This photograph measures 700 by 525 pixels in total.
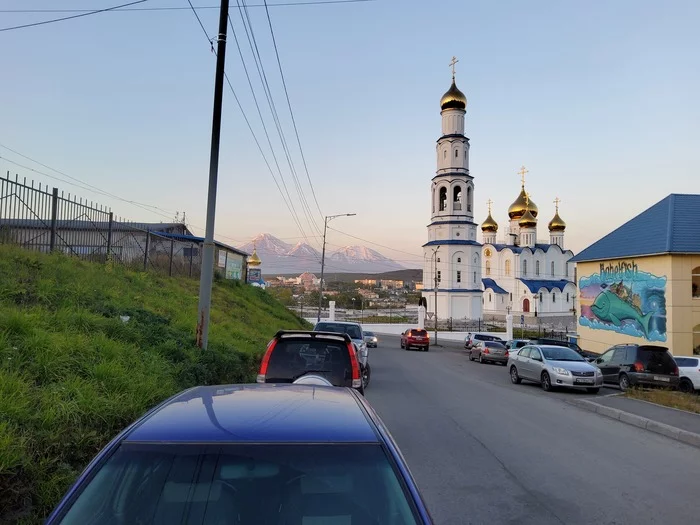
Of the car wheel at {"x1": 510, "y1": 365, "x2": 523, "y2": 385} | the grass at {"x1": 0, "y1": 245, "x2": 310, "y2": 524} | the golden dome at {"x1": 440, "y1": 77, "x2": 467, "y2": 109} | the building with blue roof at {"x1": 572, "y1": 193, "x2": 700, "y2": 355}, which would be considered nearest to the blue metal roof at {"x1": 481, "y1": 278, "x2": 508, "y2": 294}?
the golden dome at {"x1": 440, "y1": 77, "x2": 467, "y2": 109}

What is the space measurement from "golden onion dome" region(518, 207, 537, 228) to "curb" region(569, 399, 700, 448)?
272 ft

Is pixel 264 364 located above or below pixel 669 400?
above

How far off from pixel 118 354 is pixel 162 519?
6.39 meters

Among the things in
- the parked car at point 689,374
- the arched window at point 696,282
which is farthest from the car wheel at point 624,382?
the arched window at point 696,282

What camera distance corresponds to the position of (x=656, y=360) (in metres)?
18.2

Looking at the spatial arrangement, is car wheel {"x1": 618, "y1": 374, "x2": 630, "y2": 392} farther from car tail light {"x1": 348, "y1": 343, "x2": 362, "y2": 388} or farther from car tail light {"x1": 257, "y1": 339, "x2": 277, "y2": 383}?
car tail light {"x1": 257, "y1": 339, "x2": 277, "y2": 383}

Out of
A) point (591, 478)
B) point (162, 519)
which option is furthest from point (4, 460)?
point (591, 478)

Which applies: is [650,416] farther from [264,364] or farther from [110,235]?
[110,235]

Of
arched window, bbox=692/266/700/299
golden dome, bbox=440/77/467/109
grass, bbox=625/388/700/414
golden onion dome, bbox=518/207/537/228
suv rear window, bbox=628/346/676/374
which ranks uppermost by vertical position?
golden dome, bbox=440/77/467/109

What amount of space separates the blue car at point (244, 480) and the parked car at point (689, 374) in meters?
19.7

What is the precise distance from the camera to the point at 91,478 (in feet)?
7.20

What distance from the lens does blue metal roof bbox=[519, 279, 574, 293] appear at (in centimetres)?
8756

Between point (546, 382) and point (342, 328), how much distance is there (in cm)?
667

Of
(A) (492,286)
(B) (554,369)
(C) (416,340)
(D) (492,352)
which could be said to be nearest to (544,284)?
(A) (492,286)
